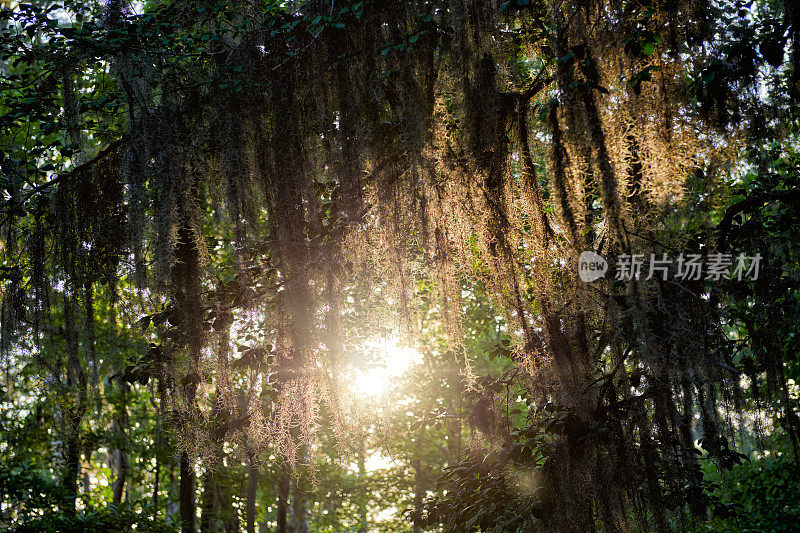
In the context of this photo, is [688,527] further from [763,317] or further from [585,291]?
[585,291]

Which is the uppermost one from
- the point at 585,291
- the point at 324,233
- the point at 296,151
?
the point at 296,151

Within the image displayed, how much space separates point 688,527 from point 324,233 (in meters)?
2.73

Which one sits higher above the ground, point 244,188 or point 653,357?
point 244,188

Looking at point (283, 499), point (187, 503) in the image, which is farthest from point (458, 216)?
point (283, 499)

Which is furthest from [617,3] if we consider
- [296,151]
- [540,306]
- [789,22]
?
[296,151]

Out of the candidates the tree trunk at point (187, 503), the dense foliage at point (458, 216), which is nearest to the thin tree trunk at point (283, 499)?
the tree trunk at point (187, 503)

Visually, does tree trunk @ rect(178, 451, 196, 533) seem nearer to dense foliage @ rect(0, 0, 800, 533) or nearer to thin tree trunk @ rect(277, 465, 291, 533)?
thin tree trunk @ rect(277, 465, 291, 533)

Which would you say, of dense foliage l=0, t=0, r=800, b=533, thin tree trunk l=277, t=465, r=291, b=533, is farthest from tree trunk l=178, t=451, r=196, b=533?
dense foliage l=0, t=0, r=800, b=533

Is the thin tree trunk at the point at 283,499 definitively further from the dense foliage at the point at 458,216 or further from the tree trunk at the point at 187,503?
the dense foliage at the point at 458,216

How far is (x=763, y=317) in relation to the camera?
11.7 feet

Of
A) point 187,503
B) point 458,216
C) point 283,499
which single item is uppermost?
point 458,216

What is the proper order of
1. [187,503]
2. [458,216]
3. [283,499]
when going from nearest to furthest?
1. [458,216]
2. [187,503]
3. [283,499]

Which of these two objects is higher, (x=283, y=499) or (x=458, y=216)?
(x=458, y=216)

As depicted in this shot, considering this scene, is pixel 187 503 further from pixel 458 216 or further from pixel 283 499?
pixel 458 216
